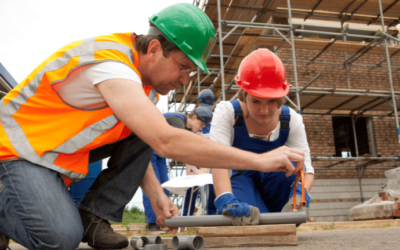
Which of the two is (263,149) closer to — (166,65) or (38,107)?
(166,65)

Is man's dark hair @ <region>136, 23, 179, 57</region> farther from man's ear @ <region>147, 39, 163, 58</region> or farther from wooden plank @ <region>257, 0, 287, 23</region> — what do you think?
wooden plank @ <region>257, 0, 287, 23</region>

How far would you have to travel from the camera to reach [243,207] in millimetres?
1912

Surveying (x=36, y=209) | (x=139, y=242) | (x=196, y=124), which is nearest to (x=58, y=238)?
(x=36, y=209)

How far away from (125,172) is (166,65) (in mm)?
783

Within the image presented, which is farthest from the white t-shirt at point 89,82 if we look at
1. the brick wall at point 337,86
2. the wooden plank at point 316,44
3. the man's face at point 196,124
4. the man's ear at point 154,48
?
the brick wall at point 337,86

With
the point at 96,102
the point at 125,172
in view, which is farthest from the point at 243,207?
the point at 96,102

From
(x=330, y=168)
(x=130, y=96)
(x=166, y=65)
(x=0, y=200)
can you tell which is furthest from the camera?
(x=330, y=168)

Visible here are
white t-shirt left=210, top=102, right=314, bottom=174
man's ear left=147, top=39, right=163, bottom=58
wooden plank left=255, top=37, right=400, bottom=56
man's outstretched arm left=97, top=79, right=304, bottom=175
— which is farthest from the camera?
wooden plank left=255, top=37, right=400, bottom=56

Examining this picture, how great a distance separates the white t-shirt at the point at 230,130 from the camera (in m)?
2.58

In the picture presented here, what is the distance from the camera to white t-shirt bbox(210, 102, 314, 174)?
8.48 feet

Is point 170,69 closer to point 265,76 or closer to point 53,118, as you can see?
point 53,118

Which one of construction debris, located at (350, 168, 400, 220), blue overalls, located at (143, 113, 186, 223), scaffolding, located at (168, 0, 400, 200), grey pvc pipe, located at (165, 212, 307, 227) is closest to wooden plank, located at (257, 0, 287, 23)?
scaffolding, located at (168, 0, 400, 200)

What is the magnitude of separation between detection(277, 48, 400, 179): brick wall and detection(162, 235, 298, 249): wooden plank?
8.41 meters

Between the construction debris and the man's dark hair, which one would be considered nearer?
the man's dark hair
